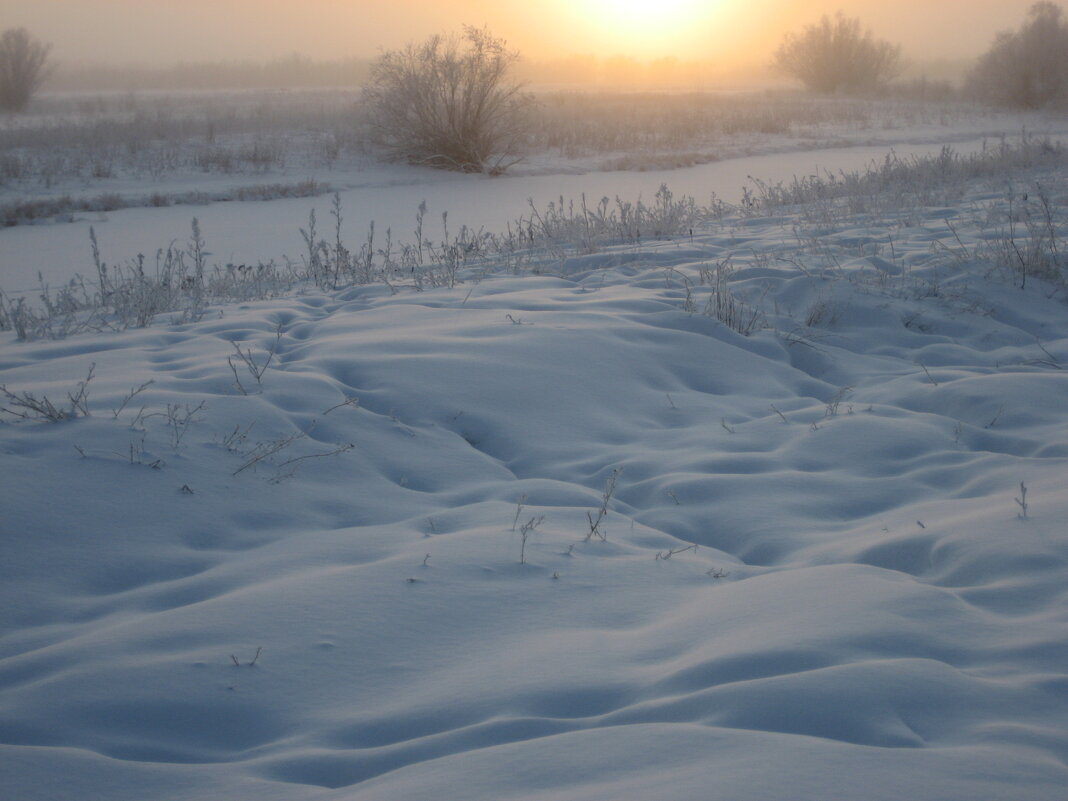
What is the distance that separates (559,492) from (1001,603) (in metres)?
1.54

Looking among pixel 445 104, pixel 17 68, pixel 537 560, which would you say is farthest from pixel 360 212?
pixel 17 68

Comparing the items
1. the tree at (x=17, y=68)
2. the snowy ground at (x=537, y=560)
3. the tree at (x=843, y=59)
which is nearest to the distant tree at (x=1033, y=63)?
the tree at (x=843, y=59)

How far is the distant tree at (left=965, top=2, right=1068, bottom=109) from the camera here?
3108 cm

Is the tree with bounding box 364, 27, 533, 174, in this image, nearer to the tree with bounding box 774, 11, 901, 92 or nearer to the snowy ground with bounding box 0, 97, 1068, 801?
the snowy ground with bounding box 0, 97, 1068, 801

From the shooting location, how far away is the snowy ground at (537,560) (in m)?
1.67

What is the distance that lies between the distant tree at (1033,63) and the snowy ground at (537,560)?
32575 mm

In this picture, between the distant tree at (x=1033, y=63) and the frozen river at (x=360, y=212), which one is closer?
the frozen river at (x=360, y=212)

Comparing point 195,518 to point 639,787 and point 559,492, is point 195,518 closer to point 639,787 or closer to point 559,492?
point 559,492

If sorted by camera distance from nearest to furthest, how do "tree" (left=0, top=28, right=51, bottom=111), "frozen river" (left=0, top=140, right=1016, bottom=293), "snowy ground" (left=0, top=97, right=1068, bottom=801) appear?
"snowy ground" (left=0, top=97, right=1068, bottom=801), "frozen river" (left=0, top=140, right=1016, bottom=293), "tree" (left=0, top=28, right=51, bottom=111)

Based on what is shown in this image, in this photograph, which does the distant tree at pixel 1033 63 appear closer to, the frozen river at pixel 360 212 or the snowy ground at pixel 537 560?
the frozen river at pixel 360 212

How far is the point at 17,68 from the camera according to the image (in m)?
31.0

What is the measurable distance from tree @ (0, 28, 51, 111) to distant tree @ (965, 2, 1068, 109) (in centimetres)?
3695

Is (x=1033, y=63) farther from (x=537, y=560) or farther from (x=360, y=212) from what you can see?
(x=537, y=560)

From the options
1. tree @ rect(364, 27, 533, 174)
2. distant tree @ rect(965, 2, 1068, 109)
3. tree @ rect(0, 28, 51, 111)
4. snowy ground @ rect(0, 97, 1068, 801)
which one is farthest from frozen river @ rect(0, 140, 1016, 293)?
tree @ rect(0, 28, 51, 111)
